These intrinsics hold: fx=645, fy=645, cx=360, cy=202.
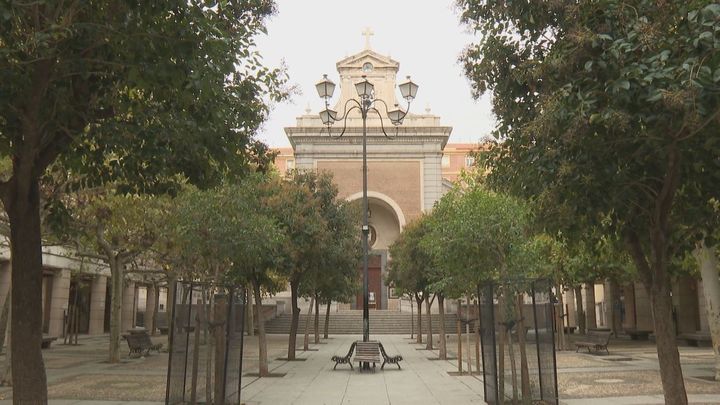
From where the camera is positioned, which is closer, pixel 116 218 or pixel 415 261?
pixel 116 218

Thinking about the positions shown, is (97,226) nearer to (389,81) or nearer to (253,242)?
(253,242)

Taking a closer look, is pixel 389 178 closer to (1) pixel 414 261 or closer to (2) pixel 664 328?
(1) pixel 414 261

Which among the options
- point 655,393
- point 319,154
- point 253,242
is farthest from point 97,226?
point 319,154

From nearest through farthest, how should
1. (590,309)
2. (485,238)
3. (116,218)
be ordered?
(485,238) < (116,218) < (590,309)

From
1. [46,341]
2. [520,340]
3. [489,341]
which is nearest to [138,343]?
[46,341]

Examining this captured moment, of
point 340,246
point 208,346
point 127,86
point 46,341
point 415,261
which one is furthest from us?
point 415,261

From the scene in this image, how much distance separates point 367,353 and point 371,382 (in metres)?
2.08

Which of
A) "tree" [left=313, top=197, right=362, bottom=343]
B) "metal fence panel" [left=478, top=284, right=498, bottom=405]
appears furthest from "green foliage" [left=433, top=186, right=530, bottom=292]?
"tree" [left=313, top=197, right=362, bottom=343]

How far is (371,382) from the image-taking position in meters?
17.0

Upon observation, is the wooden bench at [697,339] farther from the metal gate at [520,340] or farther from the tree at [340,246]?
the metal gate at [520,340]

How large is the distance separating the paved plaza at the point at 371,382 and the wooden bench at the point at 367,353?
45 cm

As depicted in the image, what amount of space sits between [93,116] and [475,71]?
4937 millimetres

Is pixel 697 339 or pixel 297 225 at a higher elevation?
pixel 297 225

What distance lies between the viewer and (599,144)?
6.63m
